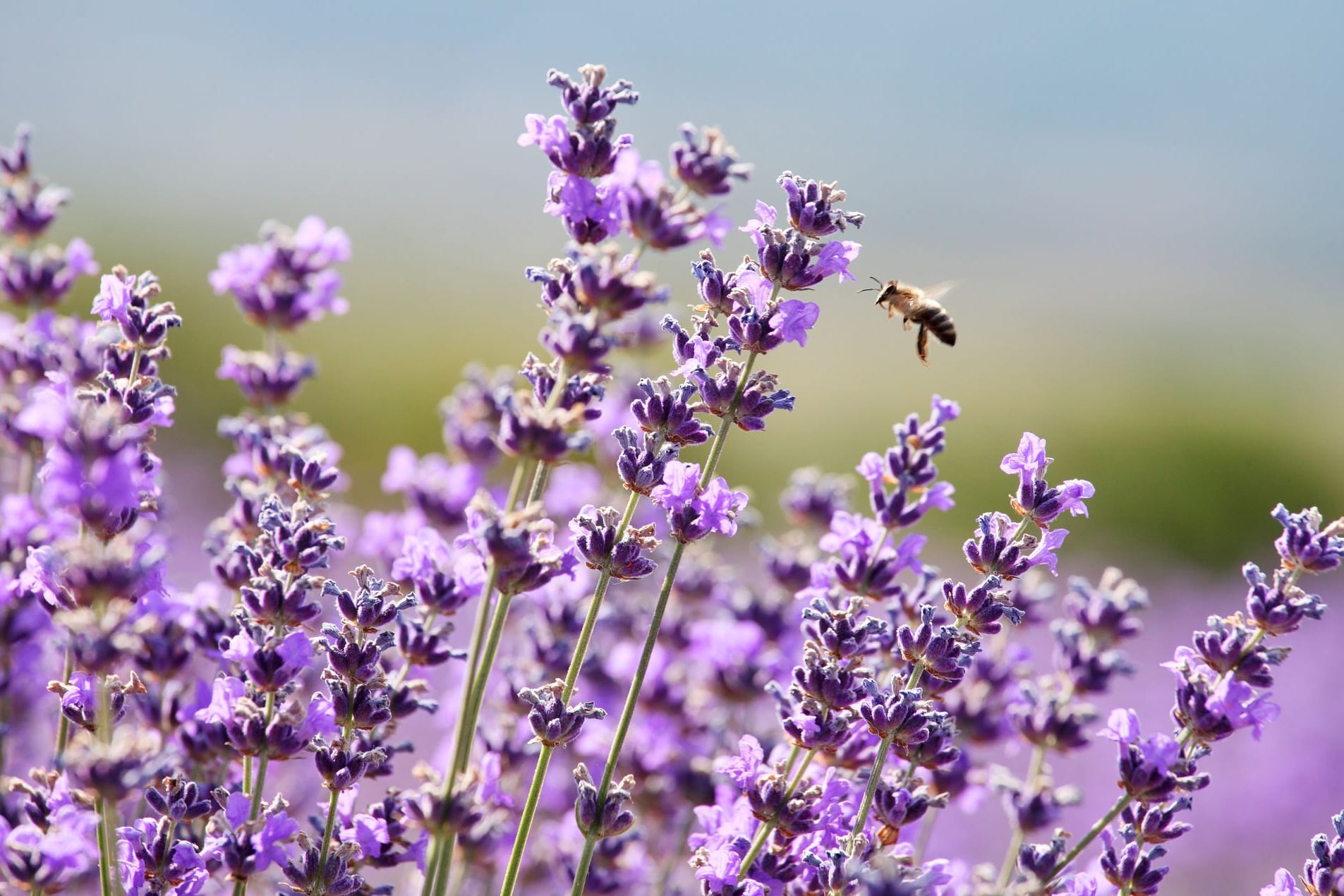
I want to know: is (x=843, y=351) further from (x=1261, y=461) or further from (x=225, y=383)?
(x=225, y=383)

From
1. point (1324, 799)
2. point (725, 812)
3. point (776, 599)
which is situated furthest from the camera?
point (1324, 799)

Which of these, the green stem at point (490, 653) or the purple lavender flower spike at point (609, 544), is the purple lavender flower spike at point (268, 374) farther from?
the green stem at point (490, 653)

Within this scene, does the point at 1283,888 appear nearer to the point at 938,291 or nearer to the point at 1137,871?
the point at 1137,871

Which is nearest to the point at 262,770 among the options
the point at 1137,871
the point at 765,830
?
the point at 765,830

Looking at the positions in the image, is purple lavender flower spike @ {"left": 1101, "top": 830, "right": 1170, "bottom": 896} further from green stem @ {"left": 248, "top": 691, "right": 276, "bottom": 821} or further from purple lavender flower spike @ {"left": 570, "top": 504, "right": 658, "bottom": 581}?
green stem @ {"left": 248, "top": 691, "right": 276, "bottom": 821}

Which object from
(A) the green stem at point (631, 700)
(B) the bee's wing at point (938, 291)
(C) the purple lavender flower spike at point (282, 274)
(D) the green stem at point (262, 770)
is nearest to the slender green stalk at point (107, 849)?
(D) the green stem at point (262, 770)

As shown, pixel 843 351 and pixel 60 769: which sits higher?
pixel 843 351

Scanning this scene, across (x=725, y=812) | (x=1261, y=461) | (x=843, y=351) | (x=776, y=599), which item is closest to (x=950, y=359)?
(x=843, y=351)
